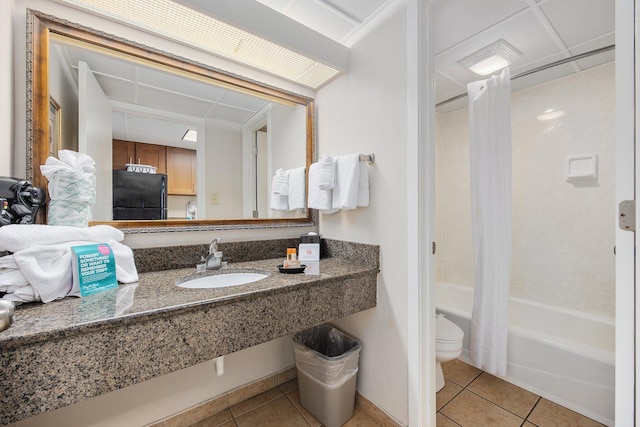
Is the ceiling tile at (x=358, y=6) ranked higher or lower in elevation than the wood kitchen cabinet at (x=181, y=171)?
higher

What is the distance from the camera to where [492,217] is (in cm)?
173

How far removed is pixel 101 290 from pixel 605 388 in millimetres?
2374

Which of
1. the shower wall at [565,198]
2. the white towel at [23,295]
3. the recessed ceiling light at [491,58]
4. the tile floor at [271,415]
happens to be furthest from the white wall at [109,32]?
the shower wall at [565,198]

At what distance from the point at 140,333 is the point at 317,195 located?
1063 mm

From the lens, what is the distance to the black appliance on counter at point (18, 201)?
0.85m

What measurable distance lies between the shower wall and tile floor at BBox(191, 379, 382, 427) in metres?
1.82

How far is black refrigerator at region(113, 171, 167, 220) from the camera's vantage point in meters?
1.21

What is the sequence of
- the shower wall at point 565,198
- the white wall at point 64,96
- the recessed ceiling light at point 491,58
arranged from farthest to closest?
1. the shower wall at point 565,198
2. the recessed ceiling light at point 491,58
3. the white wall at point 64,96

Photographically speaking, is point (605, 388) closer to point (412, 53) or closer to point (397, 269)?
point (397, 269)

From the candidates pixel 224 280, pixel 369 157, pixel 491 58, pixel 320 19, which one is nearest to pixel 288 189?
pixel 369 157

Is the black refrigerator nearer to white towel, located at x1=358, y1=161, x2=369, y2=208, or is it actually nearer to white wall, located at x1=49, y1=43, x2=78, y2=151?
white wall, located at x1=49, y1=43, x2=78, y2=151

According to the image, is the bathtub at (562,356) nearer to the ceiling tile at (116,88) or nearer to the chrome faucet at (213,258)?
the chrome faucet at (213,258)

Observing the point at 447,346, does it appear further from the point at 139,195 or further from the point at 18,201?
the point at 18,201

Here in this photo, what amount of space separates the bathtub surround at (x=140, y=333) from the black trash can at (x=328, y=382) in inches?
14.5
